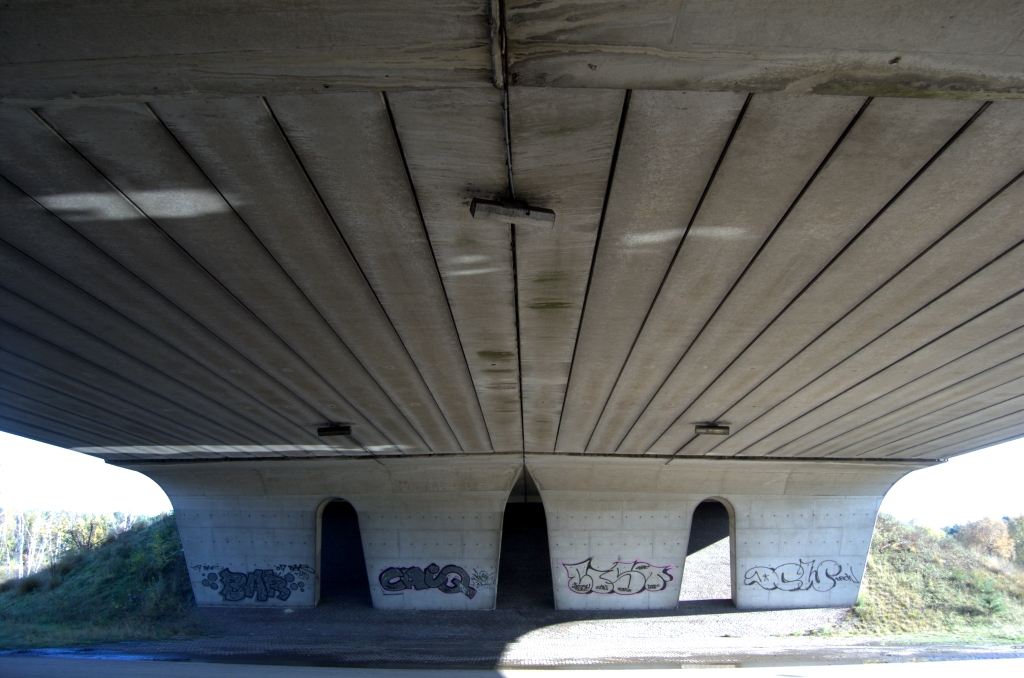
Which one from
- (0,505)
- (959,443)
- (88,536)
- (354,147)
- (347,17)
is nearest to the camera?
(347,17)

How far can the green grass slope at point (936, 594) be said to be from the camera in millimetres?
18609

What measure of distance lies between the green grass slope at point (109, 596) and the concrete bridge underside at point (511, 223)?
987 cm

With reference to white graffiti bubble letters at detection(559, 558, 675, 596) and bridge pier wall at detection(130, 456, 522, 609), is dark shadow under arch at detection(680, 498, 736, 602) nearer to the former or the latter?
white graffiti bubble letters at detection(559, 558, 675, 596)

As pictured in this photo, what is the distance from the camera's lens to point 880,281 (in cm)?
578

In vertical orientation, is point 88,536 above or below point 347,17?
below

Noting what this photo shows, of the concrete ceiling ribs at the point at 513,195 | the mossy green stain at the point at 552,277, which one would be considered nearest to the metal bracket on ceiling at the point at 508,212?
the concrete ceiling ribs at the point at 513,195

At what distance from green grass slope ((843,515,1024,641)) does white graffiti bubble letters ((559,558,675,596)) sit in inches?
205

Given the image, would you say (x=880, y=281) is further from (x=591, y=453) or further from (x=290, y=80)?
(x=591, y=453)

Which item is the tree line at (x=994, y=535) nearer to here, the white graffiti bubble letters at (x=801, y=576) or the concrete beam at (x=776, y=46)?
the white graffiti bubble letters at (x=801, y=576)

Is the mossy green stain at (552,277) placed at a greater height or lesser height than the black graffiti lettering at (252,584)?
greater

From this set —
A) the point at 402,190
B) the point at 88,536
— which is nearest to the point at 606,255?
the point at 402,190

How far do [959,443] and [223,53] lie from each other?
55.3 ft

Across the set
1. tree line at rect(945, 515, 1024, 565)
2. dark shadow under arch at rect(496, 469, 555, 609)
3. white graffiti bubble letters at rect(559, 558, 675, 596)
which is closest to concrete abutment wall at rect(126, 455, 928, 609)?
white graffiti bubble letters at rect(559, 558, 675, 596)

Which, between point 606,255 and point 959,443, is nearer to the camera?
point 606,255
